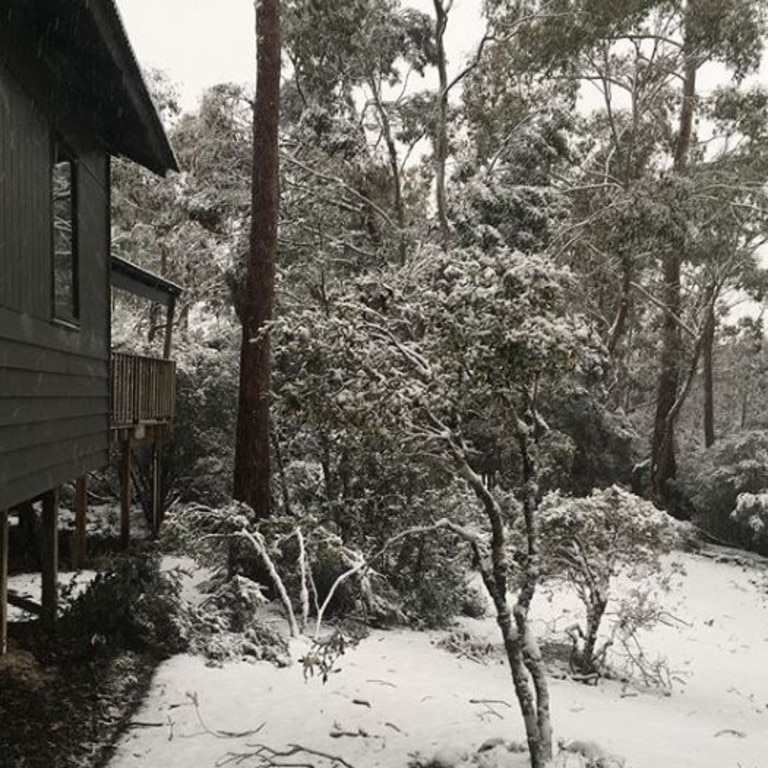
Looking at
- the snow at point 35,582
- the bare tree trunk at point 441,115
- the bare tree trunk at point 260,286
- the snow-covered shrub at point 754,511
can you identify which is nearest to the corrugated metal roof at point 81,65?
the bare tree trunk at point 260,286

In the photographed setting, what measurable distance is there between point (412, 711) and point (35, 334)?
5.24m

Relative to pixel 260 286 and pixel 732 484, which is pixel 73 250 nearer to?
pixel 260 286

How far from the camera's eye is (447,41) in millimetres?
19172

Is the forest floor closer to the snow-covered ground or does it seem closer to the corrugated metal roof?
the snow-covered ground

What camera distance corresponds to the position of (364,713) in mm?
7910

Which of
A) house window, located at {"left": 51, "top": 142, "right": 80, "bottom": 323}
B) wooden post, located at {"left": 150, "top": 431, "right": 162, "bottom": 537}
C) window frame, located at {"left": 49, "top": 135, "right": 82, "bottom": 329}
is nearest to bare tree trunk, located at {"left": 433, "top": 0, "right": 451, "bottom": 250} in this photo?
wooden post, located at {"left": 150, "top": 431, "right": 162, "bottom": 537}

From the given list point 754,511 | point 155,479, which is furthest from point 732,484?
point 155,479

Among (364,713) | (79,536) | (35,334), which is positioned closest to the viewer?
(35,334)

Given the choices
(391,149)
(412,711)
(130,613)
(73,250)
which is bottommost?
(412,711)

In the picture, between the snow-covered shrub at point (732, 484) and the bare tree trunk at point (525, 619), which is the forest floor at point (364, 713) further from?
the snow-covered shrub at point (732, 484)

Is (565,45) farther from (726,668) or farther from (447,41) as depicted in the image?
(726,668)

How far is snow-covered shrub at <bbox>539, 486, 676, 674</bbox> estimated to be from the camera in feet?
35.3

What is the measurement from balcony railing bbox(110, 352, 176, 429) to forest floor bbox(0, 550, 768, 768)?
3.56m

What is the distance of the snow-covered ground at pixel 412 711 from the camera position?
6926mm
